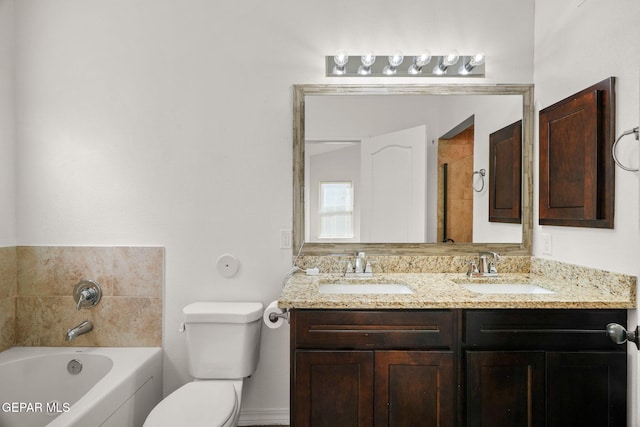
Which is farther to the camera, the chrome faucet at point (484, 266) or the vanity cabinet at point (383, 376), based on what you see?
the chrome faucet at point (484, 266)

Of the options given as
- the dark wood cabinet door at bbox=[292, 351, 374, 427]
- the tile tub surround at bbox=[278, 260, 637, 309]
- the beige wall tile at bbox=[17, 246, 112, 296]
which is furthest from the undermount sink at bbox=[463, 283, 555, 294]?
the beige wall tile at bbox=[17, 246, 112, 296]

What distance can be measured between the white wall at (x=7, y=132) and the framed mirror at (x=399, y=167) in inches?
63.6

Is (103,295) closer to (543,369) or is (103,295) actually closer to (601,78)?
(543,369)

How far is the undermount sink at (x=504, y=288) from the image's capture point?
1.96 m

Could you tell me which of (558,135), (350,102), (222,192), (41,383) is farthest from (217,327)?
(558,135)

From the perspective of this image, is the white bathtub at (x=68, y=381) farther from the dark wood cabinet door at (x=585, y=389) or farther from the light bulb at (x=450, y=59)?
→ the light bulb at (x=450, y=59)

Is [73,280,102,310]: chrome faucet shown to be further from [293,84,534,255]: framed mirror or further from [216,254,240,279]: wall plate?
[293,84,534,255]: framed mirror

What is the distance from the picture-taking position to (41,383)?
2059 millimetres

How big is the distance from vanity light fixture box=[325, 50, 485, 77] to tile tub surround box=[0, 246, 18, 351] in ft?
6.83

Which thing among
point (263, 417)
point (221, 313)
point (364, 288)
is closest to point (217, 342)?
point (221, 313)

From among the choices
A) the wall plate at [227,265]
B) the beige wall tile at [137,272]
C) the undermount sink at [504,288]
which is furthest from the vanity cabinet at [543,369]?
the beige wall tile at [137,272]

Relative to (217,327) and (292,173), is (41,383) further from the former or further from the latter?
(292,173)

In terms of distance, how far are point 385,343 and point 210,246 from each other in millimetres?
1144

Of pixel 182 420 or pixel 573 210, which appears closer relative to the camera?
Result: pixel 182 420
